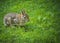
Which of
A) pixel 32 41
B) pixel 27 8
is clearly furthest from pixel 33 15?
pixel 32 41

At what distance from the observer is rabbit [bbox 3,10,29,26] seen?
187 centimetres

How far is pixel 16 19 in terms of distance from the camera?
1882mm

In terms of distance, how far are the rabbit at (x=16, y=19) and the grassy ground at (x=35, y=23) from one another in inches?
1.3

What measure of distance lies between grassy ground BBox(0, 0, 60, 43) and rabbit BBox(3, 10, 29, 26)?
3 centimetres

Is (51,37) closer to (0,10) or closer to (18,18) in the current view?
(18,18)

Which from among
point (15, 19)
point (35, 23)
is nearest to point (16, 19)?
point (15, 19)

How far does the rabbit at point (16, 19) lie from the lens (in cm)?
187

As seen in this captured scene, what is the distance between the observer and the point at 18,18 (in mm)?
1885

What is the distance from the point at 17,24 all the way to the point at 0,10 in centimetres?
19

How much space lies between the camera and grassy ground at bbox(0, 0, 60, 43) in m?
1.81

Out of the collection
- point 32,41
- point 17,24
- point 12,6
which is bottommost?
point 32,41

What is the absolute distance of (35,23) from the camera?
189 cm

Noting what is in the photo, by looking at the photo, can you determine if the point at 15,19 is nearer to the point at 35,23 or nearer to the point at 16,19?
the point at 16,19

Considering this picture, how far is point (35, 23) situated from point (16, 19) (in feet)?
0.48
